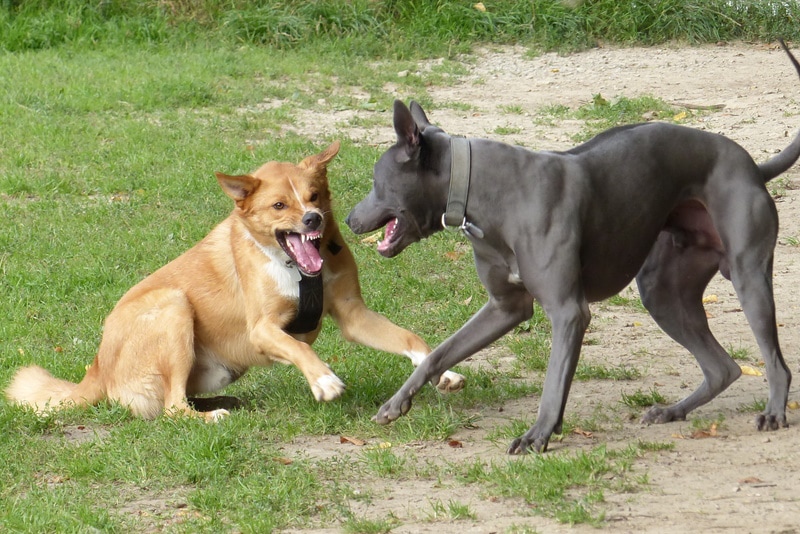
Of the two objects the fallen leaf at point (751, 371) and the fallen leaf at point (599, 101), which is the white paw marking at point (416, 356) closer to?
the fallen leaf at point (751, 371)

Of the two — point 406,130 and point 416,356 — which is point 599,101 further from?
point 406,130

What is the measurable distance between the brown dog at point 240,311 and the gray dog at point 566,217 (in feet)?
2.36

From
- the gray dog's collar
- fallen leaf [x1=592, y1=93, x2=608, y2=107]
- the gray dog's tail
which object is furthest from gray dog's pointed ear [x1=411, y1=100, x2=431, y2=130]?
fallen leaf [x1=592, y1=93, x2=608, y2=107]

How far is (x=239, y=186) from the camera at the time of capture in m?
6.10

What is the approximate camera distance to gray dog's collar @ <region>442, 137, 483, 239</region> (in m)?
5.19

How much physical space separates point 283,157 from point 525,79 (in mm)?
4273

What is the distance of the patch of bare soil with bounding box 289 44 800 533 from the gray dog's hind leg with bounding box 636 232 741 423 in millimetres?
146

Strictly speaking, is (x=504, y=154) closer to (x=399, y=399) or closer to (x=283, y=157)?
(x=399, y=399)

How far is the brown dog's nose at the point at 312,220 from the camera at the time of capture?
234 inches

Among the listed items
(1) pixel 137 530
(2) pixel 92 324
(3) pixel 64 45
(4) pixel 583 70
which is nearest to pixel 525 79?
(4) pixel 583 70

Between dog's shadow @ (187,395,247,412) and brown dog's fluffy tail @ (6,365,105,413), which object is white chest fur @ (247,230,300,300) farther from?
brown dog's fluffy tail @ (6,365,105,413)

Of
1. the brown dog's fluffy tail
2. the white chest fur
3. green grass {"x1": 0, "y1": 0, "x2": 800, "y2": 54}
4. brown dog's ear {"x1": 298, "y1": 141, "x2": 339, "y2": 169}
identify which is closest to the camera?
the white chest fur

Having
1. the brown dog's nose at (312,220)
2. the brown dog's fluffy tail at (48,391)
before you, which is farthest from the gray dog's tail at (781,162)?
the brown dog's fluffy tail at (48,391)

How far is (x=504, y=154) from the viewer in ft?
17.1
